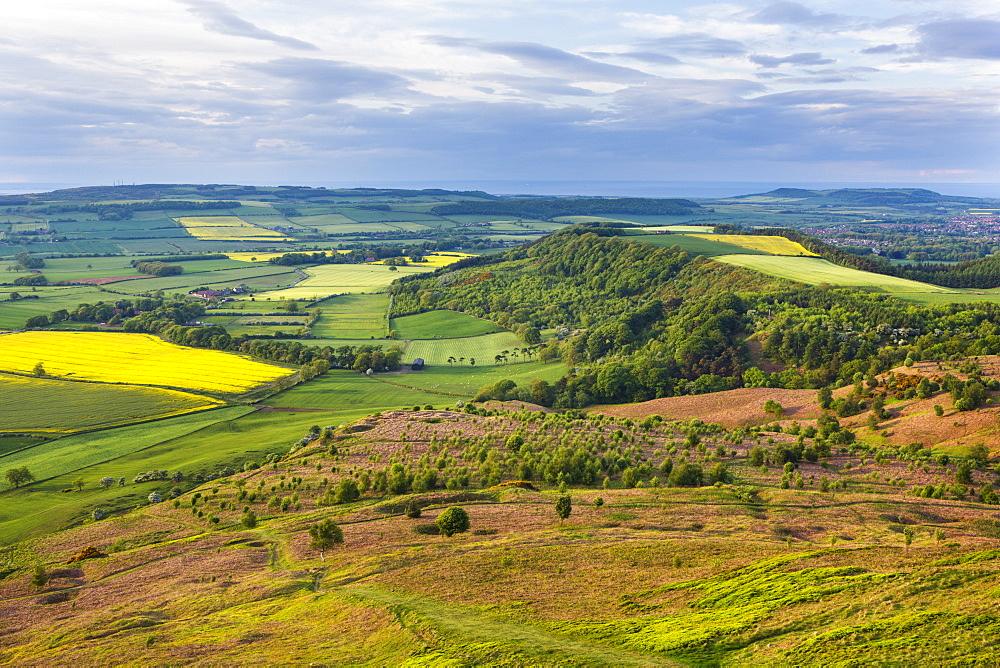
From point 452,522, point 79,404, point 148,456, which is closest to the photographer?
point 452,522

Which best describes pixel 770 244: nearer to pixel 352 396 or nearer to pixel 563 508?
pixel 352 396

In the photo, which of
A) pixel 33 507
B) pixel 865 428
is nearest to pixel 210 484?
pixel 33 507

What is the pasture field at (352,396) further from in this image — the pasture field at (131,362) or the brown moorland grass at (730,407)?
the brown moorland grass at (730,407)

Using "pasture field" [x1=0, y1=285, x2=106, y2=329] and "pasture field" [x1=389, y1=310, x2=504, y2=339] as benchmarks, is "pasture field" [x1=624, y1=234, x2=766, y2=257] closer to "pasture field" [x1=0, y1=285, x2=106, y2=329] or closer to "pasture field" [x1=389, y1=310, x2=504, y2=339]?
"pasture field" [x1=389, y1=310, x2=504, y2=339]

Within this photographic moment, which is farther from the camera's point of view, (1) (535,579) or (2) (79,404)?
(2) (79,404)

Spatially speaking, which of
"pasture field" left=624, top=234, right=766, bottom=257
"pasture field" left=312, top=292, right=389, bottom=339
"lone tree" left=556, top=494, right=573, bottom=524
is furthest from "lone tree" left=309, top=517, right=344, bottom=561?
"pasture field" left=624, top=234, right=766, bottom=257

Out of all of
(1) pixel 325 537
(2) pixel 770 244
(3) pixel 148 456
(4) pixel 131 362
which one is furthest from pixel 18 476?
(2) pixel 770 244
